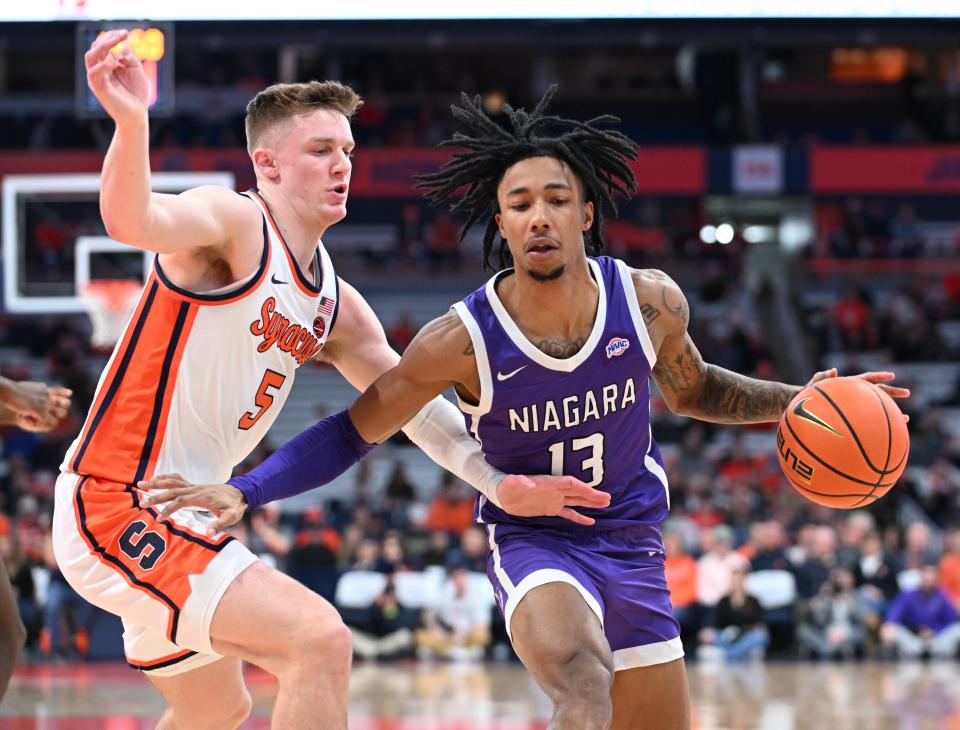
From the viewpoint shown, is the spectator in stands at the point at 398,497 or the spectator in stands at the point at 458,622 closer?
the spectator in stands at the point at 458,622

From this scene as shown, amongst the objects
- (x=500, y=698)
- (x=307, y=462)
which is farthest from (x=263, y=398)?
(x=500, y=698)

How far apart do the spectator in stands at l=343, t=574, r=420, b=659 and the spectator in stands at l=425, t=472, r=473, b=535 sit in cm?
163

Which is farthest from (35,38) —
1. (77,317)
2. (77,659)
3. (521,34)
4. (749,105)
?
(749,105)

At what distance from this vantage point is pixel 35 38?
18.9 meters

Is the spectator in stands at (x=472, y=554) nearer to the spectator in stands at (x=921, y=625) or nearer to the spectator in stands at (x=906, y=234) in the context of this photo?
the spectator in stands at (x=921, y=625)

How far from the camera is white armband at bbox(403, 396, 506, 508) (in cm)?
440

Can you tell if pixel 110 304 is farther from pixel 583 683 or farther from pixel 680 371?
pixel 583 683

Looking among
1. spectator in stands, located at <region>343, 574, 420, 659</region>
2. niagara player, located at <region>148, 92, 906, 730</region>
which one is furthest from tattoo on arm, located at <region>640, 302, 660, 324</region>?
spectator in stands, located at <region>343, 574, 420, 659</region>

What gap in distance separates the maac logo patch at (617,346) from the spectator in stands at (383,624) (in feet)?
26.1

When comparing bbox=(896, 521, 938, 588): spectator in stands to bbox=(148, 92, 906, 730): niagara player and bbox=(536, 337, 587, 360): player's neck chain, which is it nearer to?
bbox=(148, 92, 906, 730): niagara player

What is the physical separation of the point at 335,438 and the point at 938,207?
21.8 metres

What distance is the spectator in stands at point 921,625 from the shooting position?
11.9 meters

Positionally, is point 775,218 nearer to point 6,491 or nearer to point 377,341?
point 6,491

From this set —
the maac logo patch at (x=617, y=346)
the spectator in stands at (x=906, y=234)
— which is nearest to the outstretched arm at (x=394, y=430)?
the maac logo patch at (x=617, y=346)
